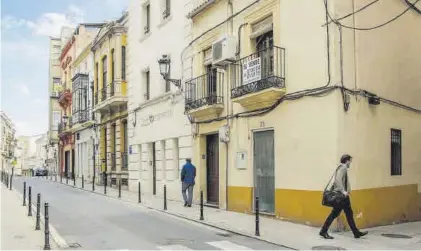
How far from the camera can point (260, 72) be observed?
1295 centimetres

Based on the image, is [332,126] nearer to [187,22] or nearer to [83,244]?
[83,244]

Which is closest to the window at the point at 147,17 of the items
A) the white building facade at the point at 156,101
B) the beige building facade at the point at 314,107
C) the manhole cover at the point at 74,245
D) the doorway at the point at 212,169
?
the white building facade at the point at 156,101

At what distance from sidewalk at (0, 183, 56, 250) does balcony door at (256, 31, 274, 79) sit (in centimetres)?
677

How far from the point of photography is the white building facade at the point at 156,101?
62.0 ft

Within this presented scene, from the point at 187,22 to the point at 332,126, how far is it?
29.4 feet

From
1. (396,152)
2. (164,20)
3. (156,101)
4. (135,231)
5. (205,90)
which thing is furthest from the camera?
(156,101)

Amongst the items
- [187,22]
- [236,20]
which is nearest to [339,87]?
[236,20]

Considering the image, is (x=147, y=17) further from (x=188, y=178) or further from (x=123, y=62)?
(x=188, y=178)

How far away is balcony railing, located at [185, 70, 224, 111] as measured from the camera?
15594 millimetres

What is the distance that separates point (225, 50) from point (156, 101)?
22.7 ft

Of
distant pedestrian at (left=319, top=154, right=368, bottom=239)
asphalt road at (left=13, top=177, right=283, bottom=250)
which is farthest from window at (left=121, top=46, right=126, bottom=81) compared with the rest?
distant pedestrian at (left=319, top=154, right=368, bottom=239)

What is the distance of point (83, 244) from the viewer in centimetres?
965

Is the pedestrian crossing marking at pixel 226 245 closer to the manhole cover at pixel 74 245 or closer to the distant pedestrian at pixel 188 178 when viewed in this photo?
the manhole cover at pixel 74 245

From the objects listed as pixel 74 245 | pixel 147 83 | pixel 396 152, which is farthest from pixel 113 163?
pixel 74 245
